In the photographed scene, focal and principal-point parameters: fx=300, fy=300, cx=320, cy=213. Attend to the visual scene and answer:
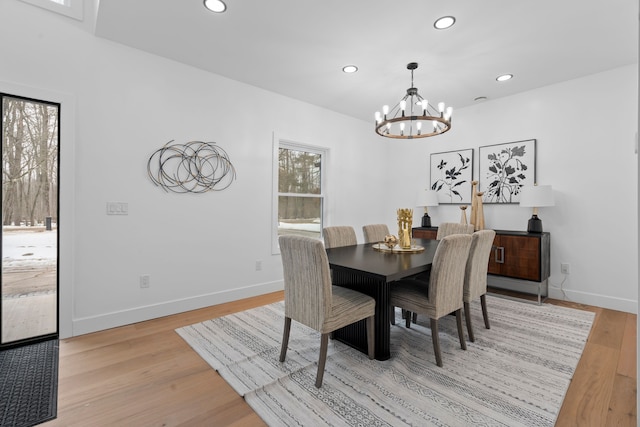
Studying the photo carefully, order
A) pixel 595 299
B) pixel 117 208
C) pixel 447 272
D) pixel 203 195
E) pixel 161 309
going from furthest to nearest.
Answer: pixel 595 299 → pixel 203 195 → pixel 161 309 → pixel 117 208 → pixel 447 272

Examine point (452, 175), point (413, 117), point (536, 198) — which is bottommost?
point (536, 198)

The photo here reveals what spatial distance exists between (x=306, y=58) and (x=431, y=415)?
306cm

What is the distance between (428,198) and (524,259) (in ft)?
4.83

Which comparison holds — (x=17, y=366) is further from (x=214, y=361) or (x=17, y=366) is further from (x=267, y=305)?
(x=267, y=305)

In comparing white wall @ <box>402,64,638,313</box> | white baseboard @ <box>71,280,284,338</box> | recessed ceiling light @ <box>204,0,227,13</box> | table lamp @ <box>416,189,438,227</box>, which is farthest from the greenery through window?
white wall @ <box>402,64,638,313</box>

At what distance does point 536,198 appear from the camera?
3432 millimetres

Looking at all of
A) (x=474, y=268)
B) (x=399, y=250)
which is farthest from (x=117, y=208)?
(x=474, y=268)

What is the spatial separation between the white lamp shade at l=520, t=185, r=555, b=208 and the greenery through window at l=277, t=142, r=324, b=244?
104 inches

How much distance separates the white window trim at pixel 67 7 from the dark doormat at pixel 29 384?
2666mm

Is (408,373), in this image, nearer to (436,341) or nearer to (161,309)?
(436,341)

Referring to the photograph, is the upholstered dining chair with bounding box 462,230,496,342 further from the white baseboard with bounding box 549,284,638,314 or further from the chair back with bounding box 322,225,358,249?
the white baseboard with bounding box 549,284,638,314

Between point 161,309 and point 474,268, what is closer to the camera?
point 474,268

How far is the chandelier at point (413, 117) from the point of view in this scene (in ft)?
8.54

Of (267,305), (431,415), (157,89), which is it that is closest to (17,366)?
(267,305)
